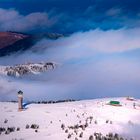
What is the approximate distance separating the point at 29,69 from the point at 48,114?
299 feet

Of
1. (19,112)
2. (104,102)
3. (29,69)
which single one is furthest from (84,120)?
(29,69)

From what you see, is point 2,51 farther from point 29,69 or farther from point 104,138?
point 104,138

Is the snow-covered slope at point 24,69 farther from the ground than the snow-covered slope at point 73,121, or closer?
farther from the ground

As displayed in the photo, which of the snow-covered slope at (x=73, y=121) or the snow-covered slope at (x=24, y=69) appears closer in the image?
the snow-covered slope at (x=73, y=121)

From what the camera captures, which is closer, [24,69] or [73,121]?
[73,121]

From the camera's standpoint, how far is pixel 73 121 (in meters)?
39.2

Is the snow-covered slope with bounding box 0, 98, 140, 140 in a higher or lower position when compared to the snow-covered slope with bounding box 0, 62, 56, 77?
lower

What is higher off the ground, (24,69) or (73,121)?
(24,69)

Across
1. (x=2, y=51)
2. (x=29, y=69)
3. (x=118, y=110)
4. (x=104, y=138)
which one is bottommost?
(x=104, y=138)

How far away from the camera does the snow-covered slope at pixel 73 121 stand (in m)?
33.4

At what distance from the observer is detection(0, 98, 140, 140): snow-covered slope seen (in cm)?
3344

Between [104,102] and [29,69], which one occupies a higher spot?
[29,69]

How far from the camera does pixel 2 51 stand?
19450 cm

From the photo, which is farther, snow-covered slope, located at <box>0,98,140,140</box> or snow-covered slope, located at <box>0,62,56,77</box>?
snow-covered slope, located at <box>0,62,56,77</box>
